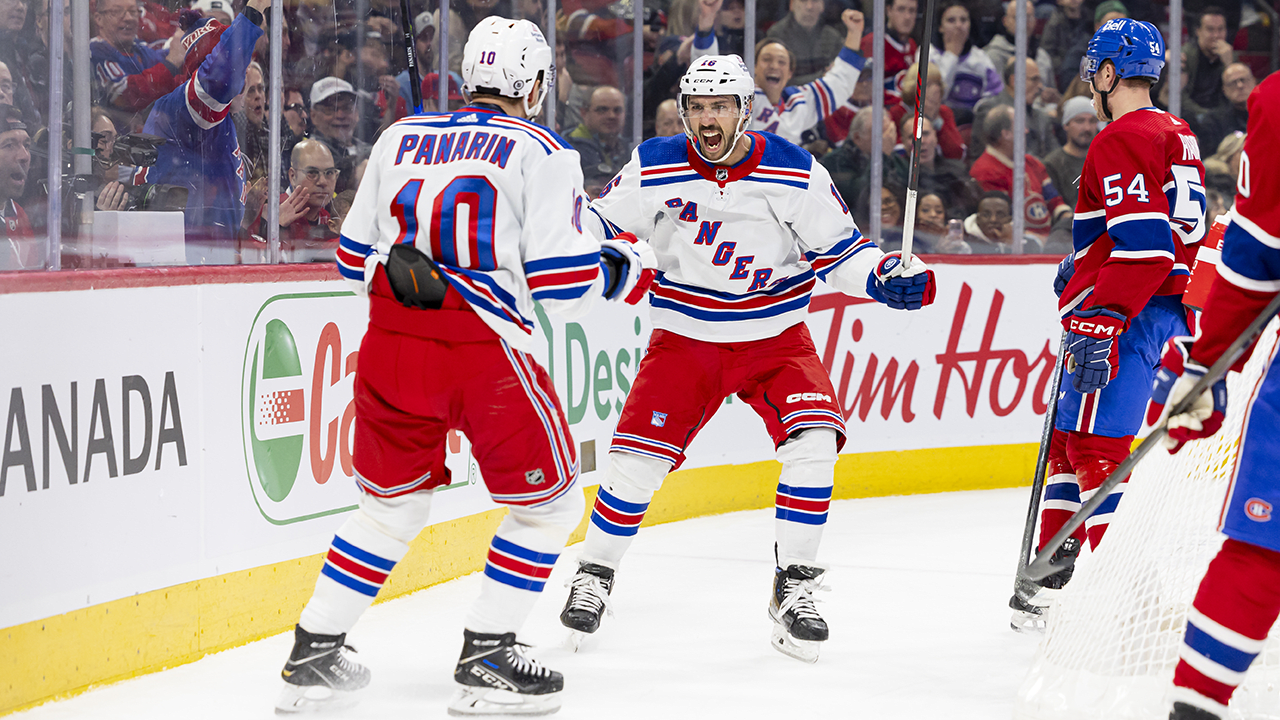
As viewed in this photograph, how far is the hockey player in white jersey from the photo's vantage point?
5.80m

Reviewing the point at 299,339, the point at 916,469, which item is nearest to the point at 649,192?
the point at 299,339

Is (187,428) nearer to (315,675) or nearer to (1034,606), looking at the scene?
(315,675)

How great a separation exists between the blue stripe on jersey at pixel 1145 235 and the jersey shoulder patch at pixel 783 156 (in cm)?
75

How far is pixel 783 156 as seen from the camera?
3.22 metres

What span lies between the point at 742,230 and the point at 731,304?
0.18 metres

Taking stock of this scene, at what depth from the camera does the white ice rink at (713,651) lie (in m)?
2.67

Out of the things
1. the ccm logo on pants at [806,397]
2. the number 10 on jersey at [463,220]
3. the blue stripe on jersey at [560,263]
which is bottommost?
the ccm logo on pants at [806,397]

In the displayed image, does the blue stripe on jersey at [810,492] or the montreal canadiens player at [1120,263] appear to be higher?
the montreal canadiens player at [1120,263]

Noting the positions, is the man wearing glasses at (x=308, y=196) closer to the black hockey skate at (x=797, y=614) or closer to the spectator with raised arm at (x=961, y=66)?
the black hockey skate at (x=797, y=614)

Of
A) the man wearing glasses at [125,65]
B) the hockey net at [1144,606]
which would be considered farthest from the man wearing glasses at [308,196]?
the hockey net at [1144,606]

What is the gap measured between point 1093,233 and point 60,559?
236 cm

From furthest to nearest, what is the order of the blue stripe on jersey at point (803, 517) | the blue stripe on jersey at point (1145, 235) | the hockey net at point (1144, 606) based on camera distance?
the blue stripe on jersey at point (803, 517) → the blue stripe on jersey at point (1145, 235) → the hockey net at point (1144, 606)

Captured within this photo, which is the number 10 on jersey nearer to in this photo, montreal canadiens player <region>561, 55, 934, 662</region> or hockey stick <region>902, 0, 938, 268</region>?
montreal canadiens player <region>561, 55, 934, 662</region>

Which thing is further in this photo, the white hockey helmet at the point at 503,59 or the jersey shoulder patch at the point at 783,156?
the jersey shoulder patch at the point at 783,156
